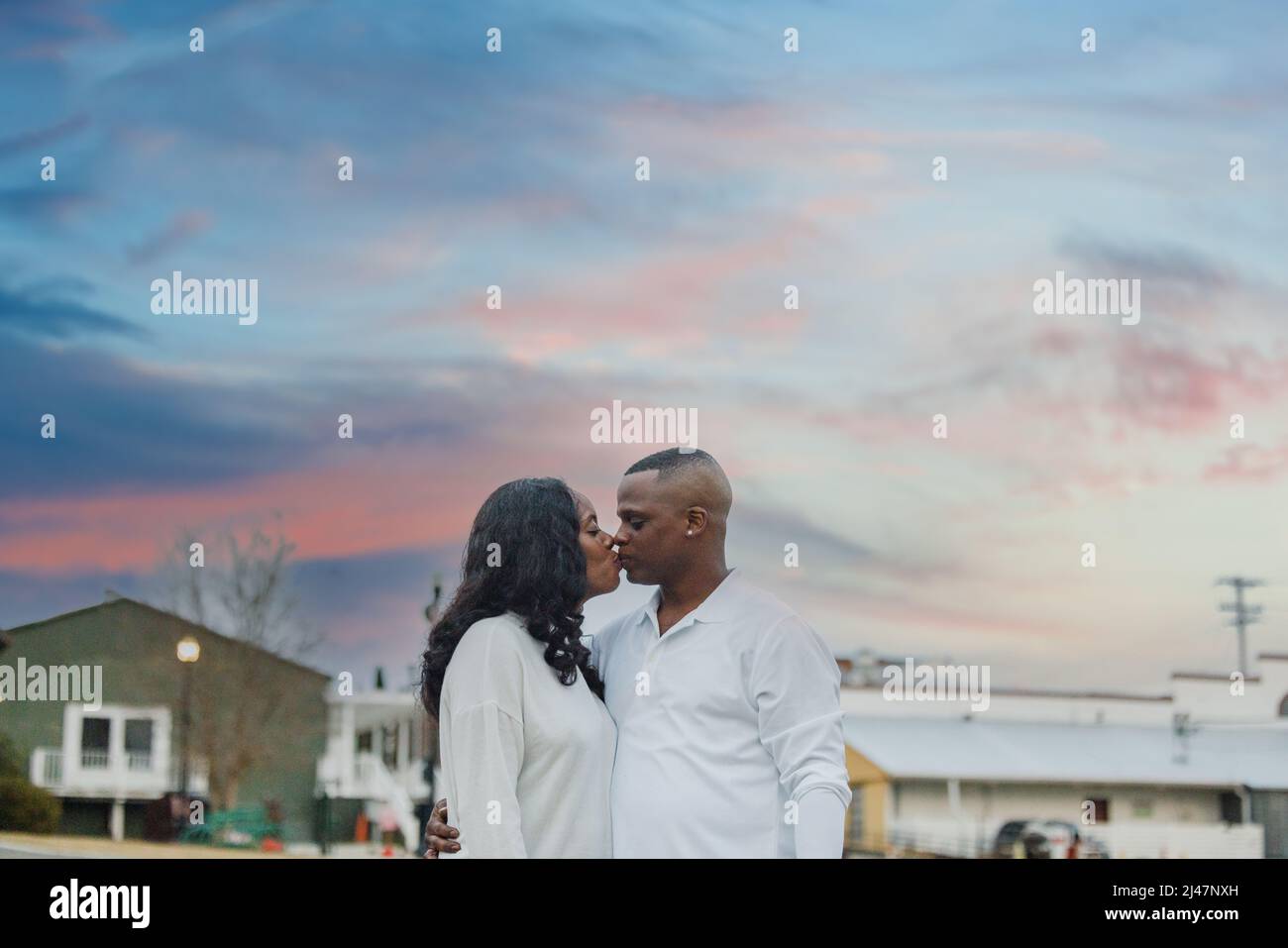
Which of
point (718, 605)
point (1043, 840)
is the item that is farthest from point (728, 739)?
point (1043, 840)

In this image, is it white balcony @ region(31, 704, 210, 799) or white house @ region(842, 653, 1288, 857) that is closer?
white balcony @ region(31, 704, 210, 799)

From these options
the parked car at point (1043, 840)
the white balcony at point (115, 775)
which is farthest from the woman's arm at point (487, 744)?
the parked car at point (1043, 840)

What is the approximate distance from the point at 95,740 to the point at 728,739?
1066 inches

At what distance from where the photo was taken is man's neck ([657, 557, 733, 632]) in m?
4.36

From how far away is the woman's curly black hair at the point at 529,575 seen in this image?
4.06 m

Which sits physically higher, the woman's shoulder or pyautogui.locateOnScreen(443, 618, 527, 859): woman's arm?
the woman's shoulder

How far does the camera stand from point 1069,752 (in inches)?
1366

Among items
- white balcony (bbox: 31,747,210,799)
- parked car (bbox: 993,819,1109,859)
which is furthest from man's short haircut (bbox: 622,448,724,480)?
parked car (bbox: 993,819,1109,859)

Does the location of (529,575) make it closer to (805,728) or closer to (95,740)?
(805,728)

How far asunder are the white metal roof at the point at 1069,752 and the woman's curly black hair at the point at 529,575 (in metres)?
28.8

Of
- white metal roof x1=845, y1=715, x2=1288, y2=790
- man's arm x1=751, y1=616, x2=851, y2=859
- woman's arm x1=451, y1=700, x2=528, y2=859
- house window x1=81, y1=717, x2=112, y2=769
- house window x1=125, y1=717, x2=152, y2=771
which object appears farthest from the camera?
white metal roof x1=845, y1=715, x2=1288, y2=790

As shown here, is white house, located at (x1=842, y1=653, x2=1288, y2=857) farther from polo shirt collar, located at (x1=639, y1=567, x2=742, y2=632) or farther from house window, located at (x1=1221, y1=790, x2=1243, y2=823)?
polo shirt collar, located at (x1=639, y1=567, x2=742, y2=632)
